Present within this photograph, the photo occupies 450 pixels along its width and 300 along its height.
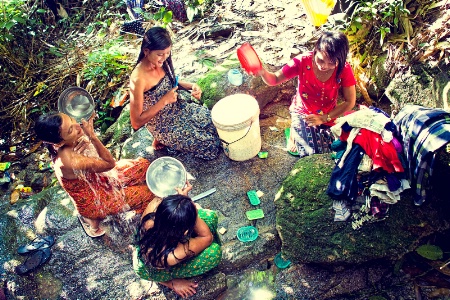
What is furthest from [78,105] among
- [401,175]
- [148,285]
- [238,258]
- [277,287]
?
[401,175]

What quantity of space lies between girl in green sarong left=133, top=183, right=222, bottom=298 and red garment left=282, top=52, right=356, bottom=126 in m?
1.41

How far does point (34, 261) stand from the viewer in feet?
10.1

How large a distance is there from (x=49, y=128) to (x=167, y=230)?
1.14 metres

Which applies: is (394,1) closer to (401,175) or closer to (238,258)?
(401,175)

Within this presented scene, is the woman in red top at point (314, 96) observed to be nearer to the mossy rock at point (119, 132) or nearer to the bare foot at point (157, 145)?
the bare foot at point (157, 145)

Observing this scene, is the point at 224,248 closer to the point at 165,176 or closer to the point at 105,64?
the point at 165,176

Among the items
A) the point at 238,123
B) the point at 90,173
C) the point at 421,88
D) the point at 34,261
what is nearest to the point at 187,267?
the point at 90,173

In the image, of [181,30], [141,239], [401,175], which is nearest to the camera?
[401,175]

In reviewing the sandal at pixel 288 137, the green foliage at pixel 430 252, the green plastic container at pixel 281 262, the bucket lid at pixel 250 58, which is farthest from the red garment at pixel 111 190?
the green foliage at pixel 430 252

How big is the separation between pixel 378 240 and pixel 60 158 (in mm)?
2434

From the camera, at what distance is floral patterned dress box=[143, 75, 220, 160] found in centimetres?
339

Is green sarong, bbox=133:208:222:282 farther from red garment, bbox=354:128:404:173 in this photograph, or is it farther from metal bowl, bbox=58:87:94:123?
metal bowl, bbox=58:87:94:123

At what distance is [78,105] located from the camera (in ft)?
11.2

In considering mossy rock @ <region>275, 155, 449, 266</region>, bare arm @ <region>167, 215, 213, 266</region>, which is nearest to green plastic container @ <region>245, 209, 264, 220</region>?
mossy rock @ <region>275, 155, 449, 266</region>
